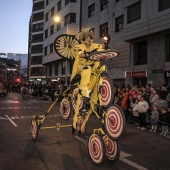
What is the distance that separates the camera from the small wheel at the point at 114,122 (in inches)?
199

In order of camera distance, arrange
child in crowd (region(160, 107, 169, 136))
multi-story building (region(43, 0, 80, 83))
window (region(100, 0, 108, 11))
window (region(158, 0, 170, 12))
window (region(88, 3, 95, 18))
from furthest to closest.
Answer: multi-story building (region(43, 0, 80, 83))
window (region(88, 3, 95, 18))
window (region(100, 0, 108, 11))
window (region(158, 0, 170, 12))
child in crowd (region(160, 107, 169, 136))

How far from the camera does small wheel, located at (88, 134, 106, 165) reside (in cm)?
539

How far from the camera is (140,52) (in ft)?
73.4

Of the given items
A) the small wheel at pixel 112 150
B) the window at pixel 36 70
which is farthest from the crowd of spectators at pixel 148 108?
the window at pixel 36 70

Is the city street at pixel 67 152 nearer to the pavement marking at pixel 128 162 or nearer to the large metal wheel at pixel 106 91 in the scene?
the pavement marking at pixel 128 162

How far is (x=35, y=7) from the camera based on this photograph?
7325 cm

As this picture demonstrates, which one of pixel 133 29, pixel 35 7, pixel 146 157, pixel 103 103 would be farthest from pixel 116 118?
pixel 35 7

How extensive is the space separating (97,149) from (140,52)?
17944mm

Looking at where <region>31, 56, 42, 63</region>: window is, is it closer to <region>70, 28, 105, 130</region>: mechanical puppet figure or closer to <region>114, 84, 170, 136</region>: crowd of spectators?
<region>114, 84, 170, 136</region>: crowd of spectators

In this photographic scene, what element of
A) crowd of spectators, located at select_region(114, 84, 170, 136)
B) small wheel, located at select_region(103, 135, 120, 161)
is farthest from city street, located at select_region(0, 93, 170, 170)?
crowd of spectators, located at select_region(114, 84, 170, 136)

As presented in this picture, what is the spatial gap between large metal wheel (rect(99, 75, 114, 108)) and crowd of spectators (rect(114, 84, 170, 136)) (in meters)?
5.26

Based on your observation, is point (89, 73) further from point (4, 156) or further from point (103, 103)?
point (4, 156)

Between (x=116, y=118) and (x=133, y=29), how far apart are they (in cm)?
1743

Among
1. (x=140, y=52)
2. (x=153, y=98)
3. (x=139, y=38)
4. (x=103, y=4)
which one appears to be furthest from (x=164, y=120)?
(x=103, y=4)
